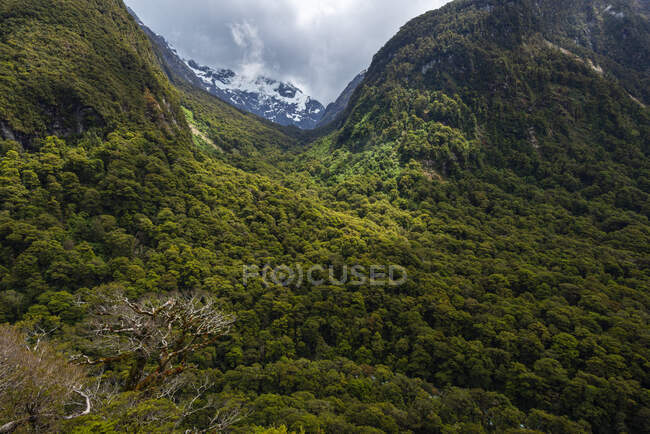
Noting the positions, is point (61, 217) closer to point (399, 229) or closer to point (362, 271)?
point (362, 271)

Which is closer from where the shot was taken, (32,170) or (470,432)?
(470,432)

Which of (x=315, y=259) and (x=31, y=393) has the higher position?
(x=315, y=259)

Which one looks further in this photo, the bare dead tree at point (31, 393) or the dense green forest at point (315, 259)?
the dense green forest at point (315, 259)

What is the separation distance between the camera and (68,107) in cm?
7031

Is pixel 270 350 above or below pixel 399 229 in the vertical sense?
below

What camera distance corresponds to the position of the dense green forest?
2754cm

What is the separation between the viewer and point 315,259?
71.8 m

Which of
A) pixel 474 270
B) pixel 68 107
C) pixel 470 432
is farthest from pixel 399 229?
pixel 68 107

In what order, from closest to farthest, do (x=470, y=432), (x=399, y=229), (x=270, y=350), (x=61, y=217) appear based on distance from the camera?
(x=470, y=432), (x=270, y=350), (x=61, y=217), (x=399, y=229)

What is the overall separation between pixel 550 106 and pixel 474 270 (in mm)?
113328

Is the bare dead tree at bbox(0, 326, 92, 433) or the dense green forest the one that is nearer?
the bare dead tree at bbox(0, 326, 92, 433)

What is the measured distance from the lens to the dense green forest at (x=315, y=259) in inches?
1084

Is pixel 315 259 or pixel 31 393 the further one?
pixel 315 259

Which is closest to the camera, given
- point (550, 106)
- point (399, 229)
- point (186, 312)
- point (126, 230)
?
point (186, 312)
